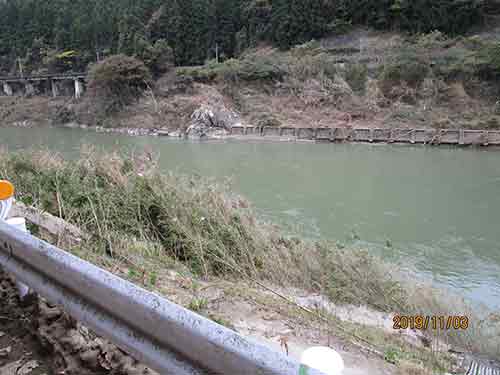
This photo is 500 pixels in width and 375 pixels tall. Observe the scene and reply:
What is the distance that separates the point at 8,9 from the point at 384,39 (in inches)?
1993

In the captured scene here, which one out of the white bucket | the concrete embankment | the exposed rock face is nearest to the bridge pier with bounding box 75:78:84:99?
the concrete embankment

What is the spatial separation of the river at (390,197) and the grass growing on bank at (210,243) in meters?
1.73

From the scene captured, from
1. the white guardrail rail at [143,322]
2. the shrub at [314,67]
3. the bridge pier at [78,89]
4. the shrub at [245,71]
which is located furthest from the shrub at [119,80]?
the white guardrail rail at [143,322]

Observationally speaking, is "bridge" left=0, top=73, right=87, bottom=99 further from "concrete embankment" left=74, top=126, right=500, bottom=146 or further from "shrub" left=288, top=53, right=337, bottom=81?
"shrub" left=288, top=53, right=337, bottom=81

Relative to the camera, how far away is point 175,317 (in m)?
1.24

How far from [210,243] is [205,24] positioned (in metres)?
37.8

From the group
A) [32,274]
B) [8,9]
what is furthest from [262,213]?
[8,9]

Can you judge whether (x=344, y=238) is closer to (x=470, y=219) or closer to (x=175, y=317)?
(x=470, y=219)

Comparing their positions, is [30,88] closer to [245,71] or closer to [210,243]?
[245,71]

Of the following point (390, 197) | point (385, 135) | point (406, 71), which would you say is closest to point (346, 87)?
point (406, 71)

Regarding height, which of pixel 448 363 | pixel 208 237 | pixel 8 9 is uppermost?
pixel 8 9

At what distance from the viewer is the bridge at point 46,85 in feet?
132

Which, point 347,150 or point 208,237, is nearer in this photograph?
point 208,237

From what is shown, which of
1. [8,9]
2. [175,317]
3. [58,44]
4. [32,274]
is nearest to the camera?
[175,317]
